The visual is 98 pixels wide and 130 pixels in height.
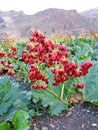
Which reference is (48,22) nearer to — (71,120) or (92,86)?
(92,86)

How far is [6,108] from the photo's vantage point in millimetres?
3480

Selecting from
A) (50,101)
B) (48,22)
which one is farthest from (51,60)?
(48,22)

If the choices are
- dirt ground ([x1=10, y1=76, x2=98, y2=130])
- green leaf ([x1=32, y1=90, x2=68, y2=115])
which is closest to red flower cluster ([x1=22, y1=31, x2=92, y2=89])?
green leaf ([x1=32, y1=90, x2=68, y2=115])

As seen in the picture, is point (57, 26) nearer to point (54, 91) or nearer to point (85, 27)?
point (85, 27)

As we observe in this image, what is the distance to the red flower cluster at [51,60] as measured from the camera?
10.1 ft

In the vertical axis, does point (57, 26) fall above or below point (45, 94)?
below

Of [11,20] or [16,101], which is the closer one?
[16,101]

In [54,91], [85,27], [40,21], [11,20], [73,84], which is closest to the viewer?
[73,84]

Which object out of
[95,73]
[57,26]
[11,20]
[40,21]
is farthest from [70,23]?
[95,73]

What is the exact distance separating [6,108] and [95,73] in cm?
87

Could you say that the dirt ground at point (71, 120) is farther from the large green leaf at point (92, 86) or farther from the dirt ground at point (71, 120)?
the large green leaf at point (92, 86)

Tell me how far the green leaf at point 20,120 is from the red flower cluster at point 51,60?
11.1 inches

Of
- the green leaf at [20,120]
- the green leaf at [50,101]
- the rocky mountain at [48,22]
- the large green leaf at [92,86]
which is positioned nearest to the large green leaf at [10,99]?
the green leaf at [50,101]

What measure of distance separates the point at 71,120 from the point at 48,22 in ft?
238
